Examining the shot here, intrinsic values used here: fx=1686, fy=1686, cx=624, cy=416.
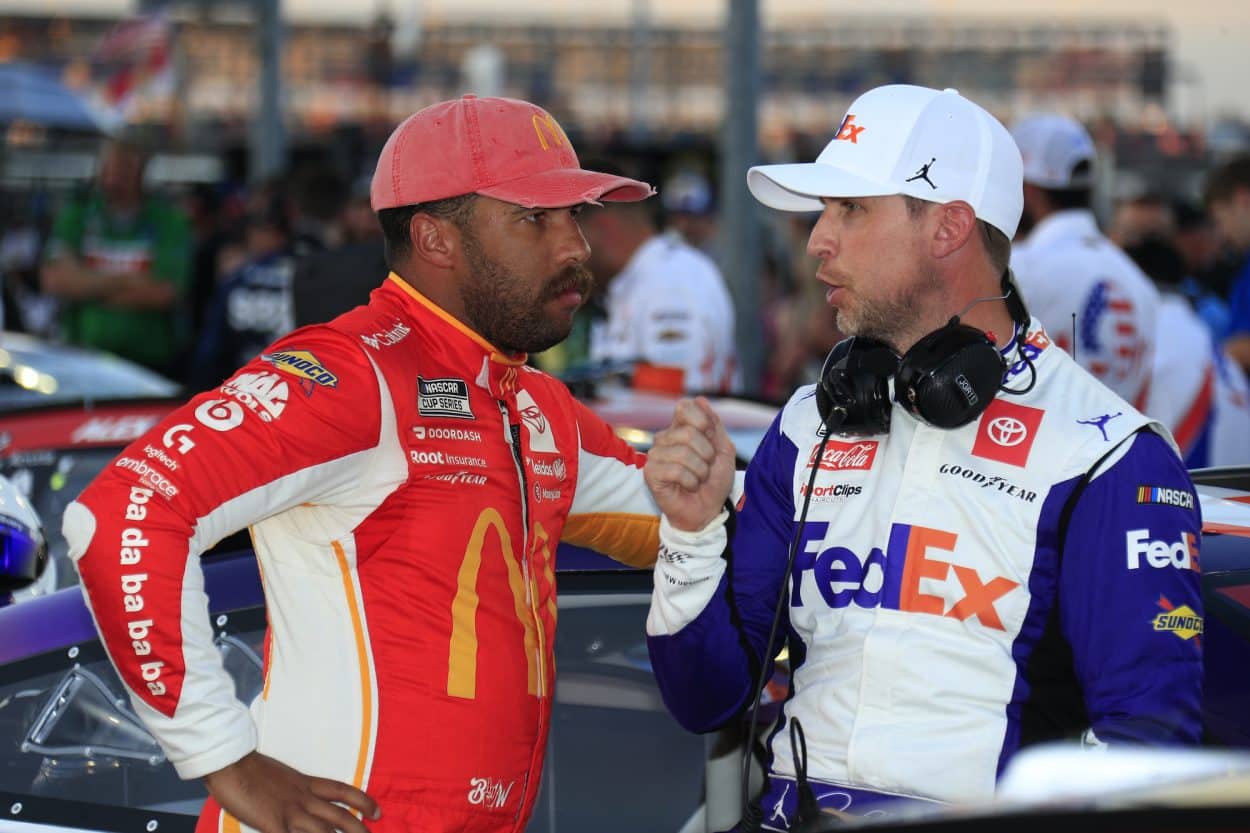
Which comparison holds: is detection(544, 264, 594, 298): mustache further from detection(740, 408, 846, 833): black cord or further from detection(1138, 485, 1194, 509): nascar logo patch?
detection(1138, 485, 1194, 509): nascar logo patch

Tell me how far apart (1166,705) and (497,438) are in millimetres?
1050

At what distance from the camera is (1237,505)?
10.1ft

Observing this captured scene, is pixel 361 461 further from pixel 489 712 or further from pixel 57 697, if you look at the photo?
pixel 57 697

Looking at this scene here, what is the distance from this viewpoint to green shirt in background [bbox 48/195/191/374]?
9.18 m

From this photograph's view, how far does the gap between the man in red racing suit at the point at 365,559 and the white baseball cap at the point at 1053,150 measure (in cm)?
325

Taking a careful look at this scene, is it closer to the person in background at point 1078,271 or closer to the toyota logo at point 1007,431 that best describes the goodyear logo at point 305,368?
the toyota logo at point 1007,431

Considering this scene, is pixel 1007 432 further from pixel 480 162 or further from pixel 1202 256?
pixel 1202 256

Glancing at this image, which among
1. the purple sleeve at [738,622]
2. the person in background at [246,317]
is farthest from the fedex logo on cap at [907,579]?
the person in background at [246,317]

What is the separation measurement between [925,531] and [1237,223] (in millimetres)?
5862

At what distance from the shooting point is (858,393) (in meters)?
2.58

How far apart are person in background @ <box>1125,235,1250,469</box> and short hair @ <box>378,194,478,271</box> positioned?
4.12m

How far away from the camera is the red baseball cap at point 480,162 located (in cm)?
264

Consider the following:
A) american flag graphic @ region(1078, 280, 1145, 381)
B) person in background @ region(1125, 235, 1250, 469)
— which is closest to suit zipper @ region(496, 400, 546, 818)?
american flag graphic @ region(1078, 280, 1145, 381)

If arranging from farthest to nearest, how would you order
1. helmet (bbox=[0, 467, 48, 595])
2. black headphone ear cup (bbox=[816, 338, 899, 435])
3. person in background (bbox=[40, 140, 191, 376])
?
person in background (bbox=[40, 140, 191, 376]) < helmet (bbox=[0, 467, 48, 595]) < black headphone ear cup (bbox=[816, 338, 899, 435])
